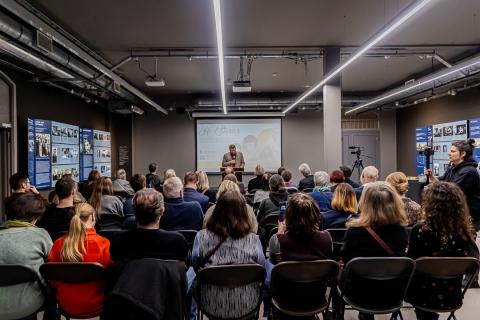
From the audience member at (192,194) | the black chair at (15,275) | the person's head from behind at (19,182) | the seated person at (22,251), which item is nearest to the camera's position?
the black chair at (15,275)

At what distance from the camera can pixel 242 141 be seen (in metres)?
12.4

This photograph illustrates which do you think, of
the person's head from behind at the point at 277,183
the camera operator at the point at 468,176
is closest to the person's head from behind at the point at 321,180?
the person's head from behind at the point at 277,183

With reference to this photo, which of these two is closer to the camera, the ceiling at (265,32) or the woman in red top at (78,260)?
the woman in red top at (78,260)

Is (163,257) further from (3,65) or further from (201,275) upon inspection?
(3,65)

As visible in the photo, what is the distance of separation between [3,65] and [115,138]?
235 inches

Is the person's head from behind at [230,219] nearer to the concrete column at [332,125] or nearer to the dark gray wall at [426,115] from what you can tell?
the concrete column at [332,125]

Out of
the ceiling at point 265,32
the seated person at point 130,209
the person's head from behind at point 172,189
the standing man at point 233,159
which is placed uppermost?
the ceiling at point 265,32

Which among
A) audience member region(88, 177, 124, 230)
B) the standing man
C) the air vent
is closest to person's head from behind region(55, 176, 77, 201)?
audience member region(88, 177, 124, 230)

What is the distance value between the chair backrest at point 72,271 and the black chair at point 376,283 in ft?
5.05

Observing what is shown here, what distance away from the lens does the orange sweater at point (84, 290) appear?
2.33 m

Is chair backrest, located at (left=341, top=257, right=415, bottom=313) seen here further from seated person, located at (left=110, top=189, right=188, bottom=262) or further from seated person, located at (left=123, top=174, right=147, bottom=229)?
seated person, located at (left=123, top=174, right=147, bottom=229)

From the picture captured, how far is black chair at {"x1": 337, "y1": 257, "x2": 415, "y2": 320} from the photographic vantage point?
2277 mm

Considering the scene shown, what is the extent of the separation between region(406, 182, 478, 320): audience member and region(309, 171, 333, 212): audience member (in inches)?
64.8

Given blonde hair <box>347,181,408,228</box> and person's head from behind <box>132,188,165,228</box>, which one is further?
blonde hair <box>347,181,408,228</box>
